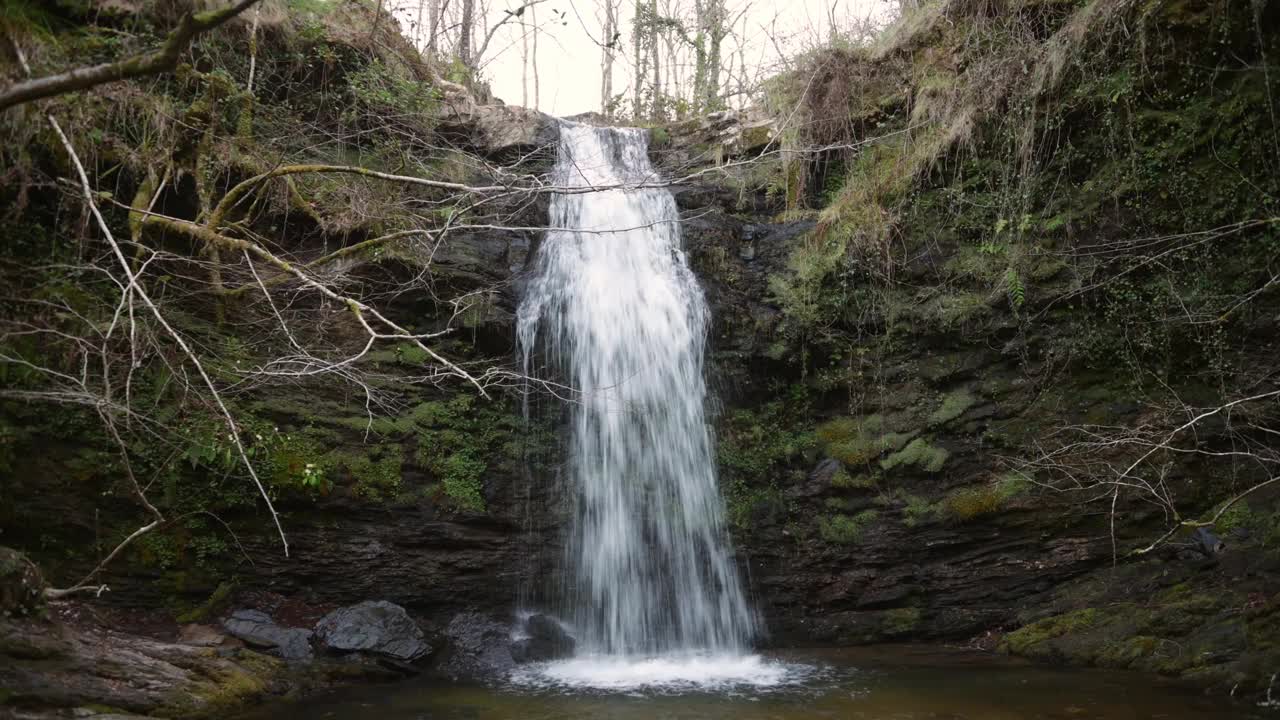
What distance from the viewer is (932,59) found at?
360 inches

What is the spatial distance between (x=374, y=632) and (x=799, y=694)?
12.3 ft

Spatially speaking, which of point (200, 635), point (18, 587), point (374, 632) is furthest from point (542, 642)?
point (18, 587)

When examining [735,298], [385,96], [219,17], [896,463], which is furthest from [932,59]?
[219,17]

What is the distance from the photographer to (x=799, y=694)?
5.62 meters

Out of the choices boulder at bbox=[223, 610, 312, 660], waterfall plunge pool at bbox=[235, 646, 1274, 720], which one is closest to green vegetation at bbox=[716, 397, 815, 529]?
waterfall plunge pool at bbox=[235, 646, 1274, 720]

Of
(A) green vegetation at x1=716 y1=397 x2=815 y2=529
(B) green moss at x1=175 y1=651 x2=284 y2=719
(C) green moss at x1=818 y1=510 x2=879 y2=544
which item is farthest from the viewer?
(A) green vegetation at x1=716 y1=397 x2=815 y2=529

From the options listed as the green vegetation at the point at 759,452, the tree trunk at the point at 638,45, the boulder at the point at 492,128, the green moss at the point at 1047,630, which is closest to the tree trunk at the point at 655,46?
the tree trunk at the point at 638,45

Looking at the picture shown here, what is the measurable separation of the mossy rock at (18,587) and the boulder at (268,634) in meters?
1.71

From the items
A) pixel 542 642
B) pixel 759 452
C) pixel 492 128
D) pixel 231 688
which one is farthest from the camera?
pixel 492 128

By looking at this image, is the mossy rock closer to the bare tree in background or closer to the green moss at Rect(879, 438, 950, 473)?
the green moss at Rect(879, 438, 950, 473)

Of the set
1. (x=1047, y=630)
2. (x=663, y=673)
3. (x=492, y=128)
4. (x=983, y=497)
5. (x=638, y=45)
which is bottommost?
(x=663, y=673)

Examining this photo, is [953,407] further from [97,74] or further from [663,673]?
[97,74]

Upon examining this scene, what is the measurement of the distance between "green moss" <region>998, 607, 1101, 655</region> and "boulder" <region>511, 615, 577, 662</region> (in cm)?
406

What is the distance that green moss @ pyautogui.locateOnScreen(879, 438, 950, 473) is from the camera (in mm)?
7680
